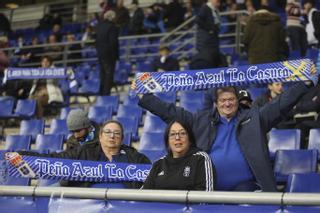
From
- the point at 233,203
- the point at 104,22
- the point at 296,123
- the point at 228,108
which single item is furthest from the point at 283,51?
the point at 233,203

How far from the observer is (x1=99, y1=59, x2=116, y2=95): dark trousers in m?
10.4

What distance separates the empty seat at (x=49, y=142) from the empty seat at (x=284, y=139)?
2696 millimetres

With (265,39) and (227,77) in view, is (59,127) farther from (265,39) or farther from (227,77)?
(227,77)

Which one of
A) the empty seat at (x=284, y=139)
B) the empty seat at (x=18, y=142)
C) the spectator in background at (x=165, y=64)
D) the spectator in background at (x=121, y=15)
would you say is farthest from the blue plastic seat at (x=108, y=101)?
the spectator in background at (x=121, y=15)

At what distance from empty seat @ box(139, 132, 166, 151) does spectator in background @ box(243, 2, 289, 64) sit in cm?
191

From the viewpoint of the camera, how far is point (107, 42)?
10.5 m

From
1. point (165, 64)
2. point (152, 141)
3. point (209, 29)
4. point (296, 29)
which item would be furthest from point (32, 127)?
point (296, 29)

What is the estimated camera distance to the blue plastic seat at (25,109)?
10055 mm

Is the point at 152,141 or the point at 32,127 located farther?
the point at 32,127

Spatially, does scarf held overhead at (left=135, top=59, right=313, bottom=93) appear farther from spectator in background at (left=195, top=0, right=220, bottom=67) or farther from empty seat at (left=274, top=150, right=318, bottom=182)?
spectator in background at (left=195, top=0, right=220, bottom=67)

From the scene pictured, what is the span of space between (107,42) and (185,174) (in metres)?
6.89

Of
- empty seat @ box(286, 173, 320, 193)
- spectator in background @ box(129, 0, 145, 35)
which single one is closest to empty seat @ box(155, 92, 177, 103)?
empty seat @ box(286, 173, 320, 193)

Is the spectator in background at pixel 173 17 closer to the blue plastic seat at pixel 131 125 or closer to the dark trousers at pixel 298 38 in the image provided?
the dark trousers at pixel 298 38

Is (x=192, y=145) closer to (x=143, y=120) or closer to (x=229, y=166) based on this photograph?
(x=229, y=166)
